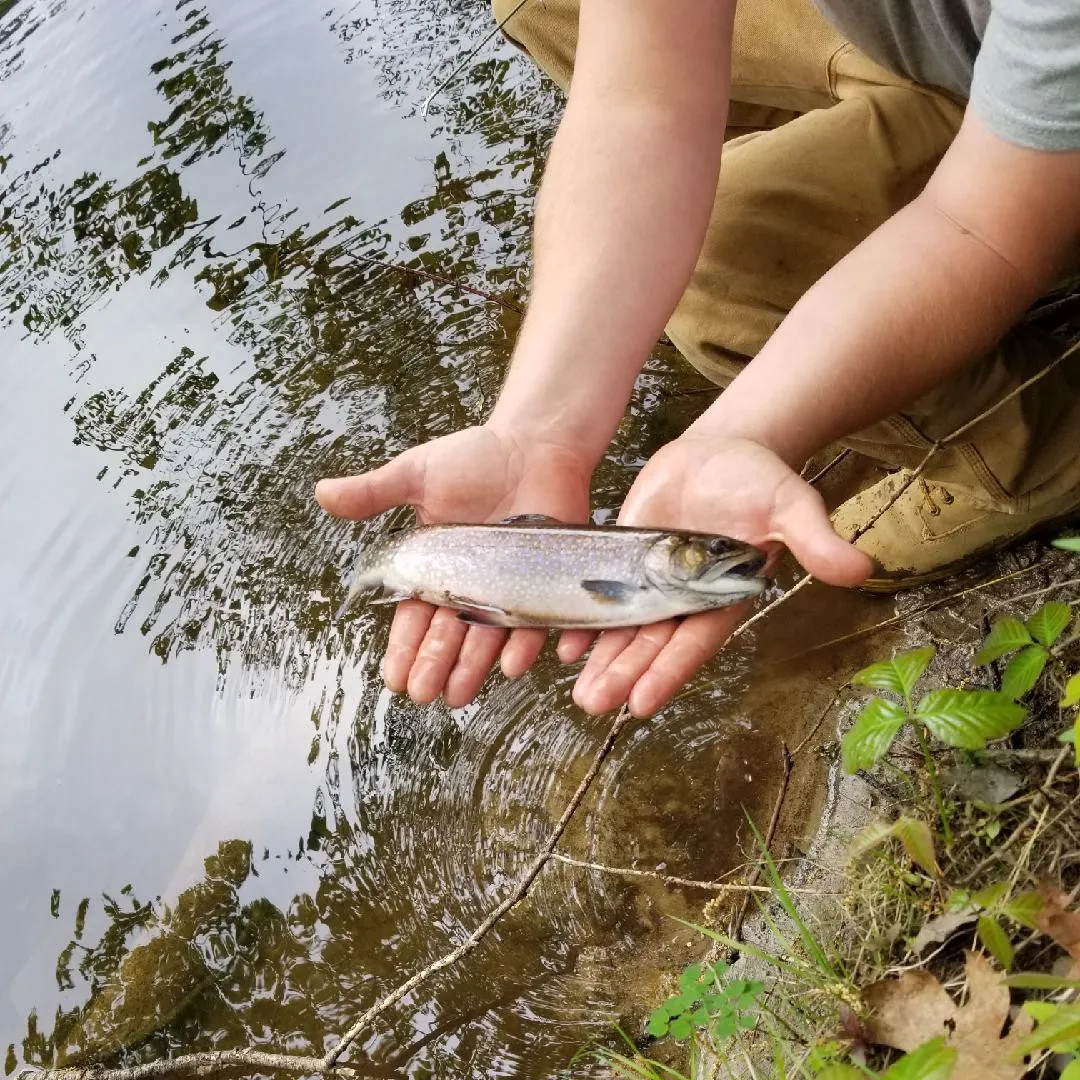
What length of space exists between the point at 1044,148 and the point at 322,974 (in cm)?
340

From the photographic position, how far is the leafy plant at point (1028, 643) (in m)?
2.30

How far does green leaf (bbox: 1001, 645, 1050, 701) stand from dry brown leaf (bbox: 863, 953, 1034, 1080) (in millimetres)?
626

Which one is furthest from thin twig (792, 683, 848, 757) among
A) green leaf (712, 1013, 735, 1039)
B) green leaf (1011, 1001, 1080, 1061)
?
green leaf (1011, 1001, 1080, 1061)

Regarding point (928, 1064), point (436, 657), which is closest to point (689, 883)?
point (436, 657)

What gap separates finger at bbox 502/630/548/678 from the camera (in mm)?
2818

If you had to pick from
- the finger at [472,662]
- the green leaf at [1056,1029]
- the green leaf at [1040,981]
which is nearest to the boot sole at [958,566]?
the finger at [472,662]

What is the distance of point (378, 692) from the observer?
4.14 m

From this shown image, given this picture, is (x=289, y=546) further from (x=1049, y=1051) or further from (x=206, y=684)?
(x=1049, y=1051)

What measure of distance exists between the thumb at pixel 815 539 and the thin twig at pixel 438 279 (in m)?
3.20

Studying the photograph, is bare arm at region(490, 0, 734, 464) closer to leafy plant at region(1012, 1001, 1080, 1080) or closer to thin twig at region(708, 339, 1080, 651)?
thin twig at region(708, 339, 1080, 651)

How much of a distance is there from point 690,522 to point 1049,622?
0.88 metres

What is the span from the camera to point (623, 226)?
3.17 m

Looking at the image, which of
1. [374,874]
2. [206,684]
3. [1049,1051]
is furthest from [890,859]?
[206,684]

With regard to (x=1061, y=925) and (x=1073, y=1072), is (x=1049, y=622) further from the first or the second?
(x=1073, y=1072)
